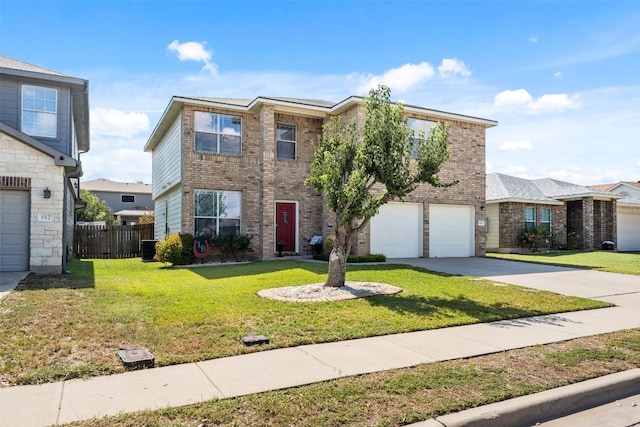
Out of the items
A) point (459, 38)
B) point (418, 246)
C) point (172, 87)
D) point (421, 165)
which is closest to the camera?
point (421, 165)

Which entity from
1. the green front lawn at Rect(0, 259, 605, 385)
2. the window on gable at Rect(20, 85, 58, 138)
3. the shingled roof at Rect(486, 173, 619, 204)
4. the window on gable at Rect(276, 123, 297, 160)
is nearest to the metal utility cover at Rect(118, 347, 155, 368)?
the green front lawn at Rect(0, 259, 605, 385)

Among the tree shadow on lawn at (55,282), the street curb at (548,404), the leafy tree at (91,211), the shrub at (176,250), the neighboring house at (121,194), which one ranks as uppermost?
the neighboring house at (121,194)

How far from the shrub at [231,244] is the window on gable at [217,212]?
0.47 meters

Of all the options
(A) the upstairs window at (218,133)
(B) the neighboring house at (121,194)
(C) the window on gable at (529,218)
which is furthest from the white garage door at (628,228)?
(B) the neighboring house at (121,194)

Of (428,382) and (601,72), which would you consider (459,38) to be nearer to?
(601,72)

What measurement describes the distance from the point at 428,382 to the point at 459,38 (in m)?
9.90

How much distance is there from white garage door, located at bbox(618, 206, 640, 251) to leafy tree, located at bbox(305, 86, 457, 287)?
23871 millimetres

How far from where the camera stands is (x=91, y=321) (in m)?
6.32

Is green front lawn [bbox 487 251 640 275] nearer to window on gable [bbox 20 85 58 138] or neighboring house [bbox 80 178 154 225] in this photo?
window on gable [bbox 20 85 58 138]

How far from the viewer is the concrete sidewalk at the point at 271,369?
12.0 feet

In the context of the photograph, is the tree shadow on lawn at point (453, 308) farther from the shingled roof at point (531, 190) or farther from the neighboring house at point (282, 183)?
the shingled roof at point (531, 190)

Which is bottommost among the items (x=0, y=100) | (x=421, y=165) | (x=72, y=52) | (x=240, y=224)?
(x=240, y=224)

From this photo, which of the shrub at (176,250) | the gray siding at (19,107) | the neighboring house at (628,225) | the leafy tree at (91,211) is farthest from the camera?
the leafy tree at (91,211)

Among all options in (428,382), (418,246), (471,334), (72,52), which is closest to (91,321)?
(428,382)
